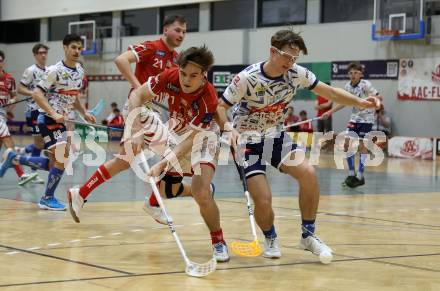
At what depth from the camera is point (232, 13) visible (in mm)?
27781

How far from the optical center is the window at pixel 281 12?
1016 inches

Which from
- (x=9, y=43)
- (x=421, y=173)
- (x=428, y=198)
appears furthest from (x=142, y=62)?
(x=9, y=43)

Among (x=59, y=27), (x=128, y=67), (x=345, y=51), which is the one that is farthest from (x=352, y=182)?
(x=59, y=27)

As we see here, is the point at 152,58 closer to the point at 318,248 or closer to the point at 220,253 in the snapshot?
the point at 220,253

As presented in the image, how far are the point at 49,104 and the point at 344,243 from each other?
4.35 metres

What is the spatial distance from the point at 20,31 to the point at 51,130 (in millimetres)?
27758

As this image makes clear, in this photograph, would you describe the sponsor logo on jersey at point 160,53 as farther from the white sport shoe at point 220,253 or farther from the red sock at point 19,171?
the red sock at point 19,171

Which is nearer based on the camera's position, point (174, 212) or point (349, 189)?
point (174, 212)

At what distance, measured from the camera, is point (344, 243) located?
6664 mm

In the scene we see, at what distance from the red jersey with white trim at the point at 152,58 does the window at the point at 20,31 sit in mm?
28102

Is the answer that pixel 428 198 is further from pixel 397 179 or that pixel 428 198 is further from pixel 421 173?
pixel 421 173

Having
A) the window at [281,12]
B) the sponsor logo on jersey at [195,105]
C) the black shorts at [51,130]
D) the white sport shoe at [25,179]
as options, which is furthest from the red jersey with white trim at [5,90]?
the window at [281,12]

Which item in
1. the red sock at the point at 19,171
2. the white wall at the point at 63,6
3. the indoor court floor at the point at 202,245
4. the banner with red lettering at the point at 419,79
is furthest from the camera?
the white wall at the point at 63,6

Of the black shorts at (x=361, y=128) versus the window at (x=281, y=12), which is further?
the window at (x=281, y=12)
